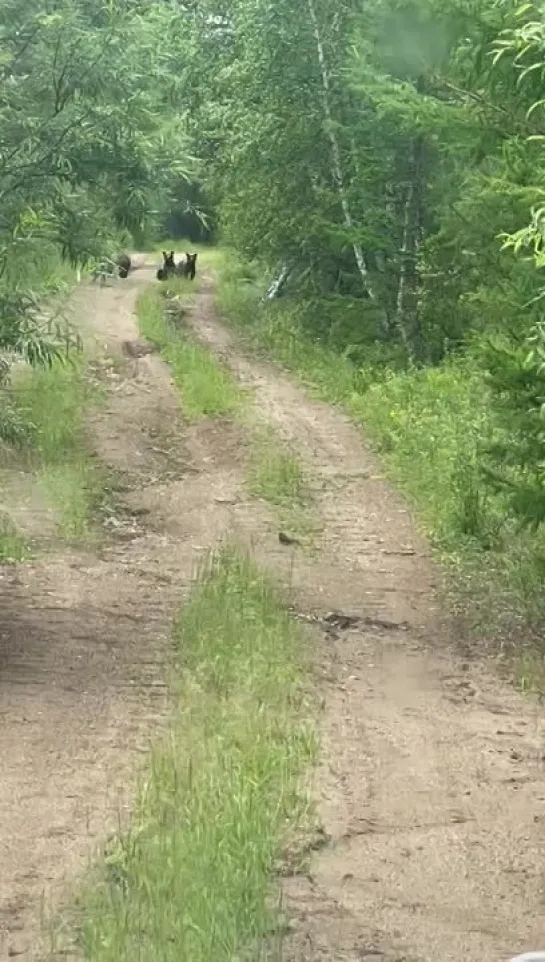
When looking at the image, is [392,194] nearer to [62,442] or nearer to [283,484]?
[62,442]

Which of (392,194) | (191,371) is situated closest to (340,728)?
(191,371)

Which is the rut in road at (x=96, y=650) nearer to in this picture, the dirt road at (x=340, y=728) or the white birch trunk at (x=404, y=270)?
the dirt road at (x=340, y=728)

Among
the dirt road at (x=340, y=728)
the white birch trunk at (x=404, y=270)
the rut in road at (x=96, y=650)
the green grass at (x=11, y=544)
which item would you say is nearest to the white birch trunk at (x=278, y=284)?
the white birch trunk at (x=404, y=270)

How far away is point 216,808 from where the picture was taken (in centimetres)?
591

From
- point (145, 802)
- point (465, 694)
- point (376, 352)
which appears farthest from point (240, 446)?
point (145, 802)

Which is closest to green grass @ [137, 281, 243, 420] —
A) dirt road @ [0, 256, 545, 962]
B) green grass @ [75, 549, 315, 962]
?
dirt road @ [0, 256, 545, 962]

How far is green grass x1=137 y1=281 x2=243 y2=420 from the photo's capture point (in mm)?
19188

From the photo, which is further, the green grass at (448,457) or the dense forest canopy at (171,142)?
the green grass at (448,457)

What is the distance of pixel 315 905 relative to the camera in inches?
204

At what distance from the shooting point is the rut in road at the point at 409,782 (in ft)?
16.6

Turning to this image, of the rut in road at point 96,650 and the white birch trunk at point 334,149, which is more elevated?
the white birch trunk at point 334,149

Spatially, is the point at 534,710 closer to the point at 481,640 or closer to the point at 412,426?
the point at 481,640

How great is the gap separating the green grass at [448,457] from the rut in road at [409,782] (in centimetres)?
41

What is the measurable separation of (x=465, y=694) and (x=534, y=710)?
1.53ft
